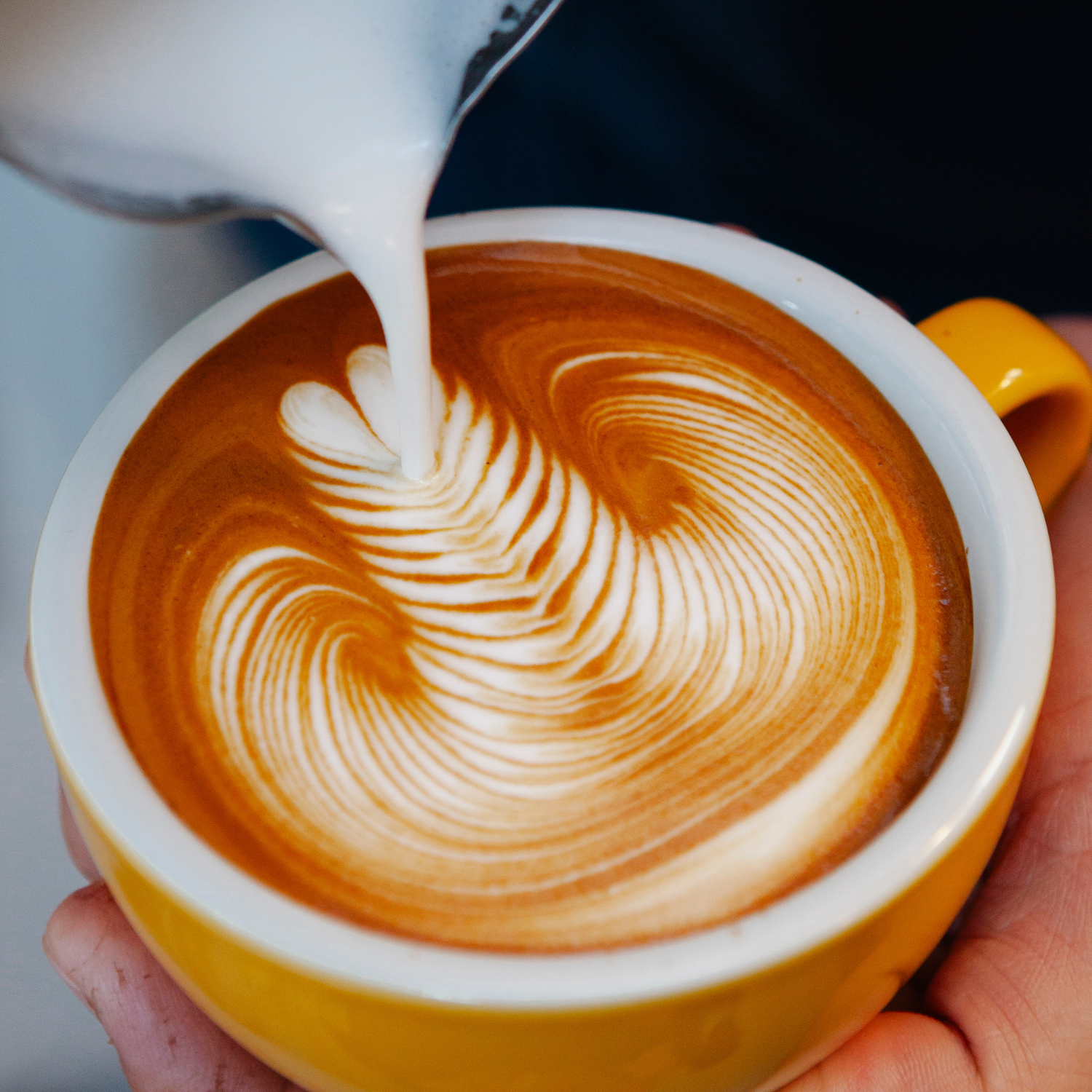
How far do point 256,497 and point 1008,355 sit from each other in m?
0.64

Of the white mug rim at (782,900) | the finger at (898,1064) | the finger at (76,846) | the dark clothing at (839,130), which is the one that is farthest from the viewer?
the dark clothing at (839,130)

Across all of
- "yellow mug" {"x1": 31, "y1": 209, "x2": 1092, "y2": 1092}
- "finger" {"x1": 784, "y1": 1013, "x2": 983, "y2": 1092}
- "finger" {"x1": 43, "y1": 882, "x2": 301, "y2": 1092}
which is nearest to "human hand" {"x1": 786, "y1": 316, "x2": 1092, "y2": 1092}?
"finger" {"x1": 784, "y1": 1013, "x2": 983, "y2": 1092}

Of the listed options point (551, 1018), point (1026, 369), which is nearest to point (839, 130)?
point (1026, 369)

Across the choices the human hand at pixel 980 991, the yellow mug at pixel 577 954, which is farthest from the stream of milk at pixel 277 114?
the human hand at pixel 980 991

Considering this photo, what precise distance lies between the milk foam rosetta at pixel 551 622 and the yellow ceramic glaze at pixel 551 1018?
0.05 meters

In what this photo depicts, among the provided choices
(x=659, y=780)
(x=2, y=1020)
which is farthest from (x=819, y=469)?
(x=2, y=1020)

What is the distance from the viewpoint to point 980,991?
90 centimetres

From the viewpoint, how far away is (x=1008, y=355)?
916 millimetres

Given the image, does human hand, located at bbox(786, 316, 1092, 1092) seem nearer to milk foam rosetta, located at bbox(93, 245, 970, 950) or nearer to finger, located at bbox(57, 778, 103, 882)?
milk foam rosetta, located at bbox(93, 245, 970, 950)

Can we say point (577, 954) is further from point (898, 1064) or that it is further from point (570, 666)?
point (898, 1064)

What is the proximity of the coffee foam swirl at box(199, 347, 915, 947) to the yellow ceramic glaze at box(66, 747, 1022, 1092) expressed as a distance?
5 centimetres

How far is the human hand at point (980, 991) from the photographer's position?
2.78 ft

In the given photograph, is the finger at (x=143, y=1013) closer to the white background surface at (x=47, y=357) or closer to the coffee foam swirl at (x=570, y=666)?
the coffee foam swirl at (x=570, y=666)

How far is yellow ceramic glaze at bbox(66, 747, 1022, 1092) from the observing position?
0.56 m
